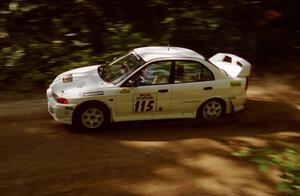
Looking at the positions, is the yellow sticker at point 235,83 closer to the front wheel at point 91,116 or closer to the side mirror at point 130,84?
the side mirror at point 130,84

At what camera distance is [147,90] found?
9023 mm

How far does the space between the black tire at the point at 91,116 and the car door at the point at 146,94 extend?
0.29 m

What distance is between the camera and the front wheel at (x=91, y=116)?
29.0ft

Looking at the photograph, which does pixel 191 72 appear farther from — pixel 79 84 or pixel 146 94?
pixel 79 84

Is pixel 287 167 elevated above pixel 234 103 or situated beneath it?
situated beneath

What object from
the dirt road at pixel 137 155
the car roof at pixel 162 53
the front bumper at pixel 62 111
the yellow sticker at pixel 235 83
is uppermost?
the car roof at pixel 162 53

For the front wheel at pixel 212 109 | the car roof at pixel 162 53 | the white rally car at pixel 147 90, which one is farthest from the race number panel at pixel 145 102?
the front wheel at pixel 212 109

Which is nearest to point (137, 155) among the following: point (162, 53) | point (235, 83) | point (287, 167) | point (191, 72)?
point (191, 72)

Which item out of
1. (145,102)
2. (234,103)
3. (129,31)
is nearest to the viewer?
(145,102)

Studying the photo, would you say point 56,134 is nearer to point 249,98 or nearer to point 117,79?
point 117,79

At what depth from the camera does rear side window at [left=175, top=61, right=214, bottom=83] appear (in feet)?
30.5

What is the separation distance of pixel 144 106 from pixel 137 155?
4.17 feet

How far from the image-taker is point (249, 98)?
1144 cm

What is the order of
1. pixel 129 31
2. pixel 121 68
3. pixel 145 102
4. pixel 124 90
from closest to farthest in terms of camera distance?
pixel 124 90 < pixel 145 102 < pixel 121 68 < pixel 129 31
